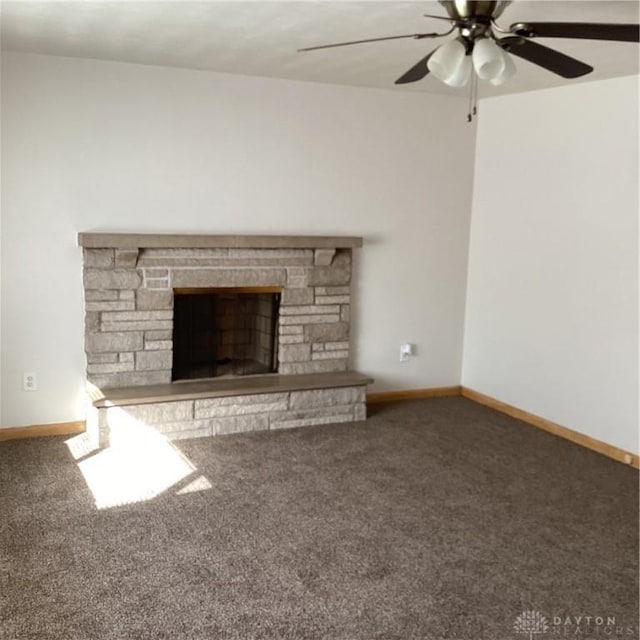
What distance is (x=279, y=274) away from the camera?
4.66 m

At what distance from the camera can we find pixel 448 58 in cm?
236

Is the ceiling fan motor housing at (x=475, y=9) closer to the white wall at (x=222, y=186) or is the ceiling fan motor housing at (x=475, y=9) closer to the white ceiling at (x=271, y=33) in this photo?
the white ceiling at (x=271, y=33)

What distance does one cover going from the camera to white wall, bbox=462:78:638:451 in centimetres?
415

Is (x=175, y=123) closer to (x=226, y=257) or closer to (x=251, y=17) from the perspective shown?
(x=226, y=257)

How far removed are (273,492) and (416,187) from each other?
2.55 meters

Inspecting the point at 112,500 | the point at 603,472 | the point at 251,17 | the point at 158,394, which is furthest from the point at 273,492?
the point at 251,17

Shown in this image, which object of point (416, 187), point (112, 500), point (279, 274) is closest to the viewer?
point (112, 500)

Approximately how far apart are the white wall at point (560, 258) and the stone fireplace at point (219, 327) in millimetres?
1092

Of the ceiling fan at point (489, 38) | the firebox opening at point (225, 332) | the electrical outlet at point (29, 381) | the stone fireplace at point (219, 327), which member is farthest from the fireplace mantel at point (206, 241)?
the ceiling fan at point (489, 38)

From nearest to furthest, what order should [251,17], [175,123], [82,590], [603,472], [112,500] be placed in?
[82,590] < [251,17] < [112,500] < [603,472] < [175,123]

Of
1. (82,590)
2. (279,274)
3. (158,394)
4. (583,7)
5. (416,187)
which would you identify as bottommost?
(82,590)

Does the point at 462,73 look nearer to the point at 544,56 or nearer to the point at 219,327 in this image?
the point at 544,56

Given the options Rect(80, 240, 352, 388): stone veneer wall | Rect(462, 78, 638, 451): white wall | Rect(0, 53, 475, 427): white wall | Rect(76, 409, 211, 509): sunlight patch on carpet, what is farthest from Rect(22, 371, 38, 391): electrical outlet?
Rect(462, 78, 638, 451): white wall

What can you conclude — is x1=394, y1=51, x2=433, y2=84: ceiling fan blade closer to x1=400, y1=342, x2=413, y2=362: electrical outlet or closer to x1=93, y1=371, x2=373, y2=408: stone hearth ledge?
x1=93, y1=371, x2=373, y2=408: stone hearth ledge
